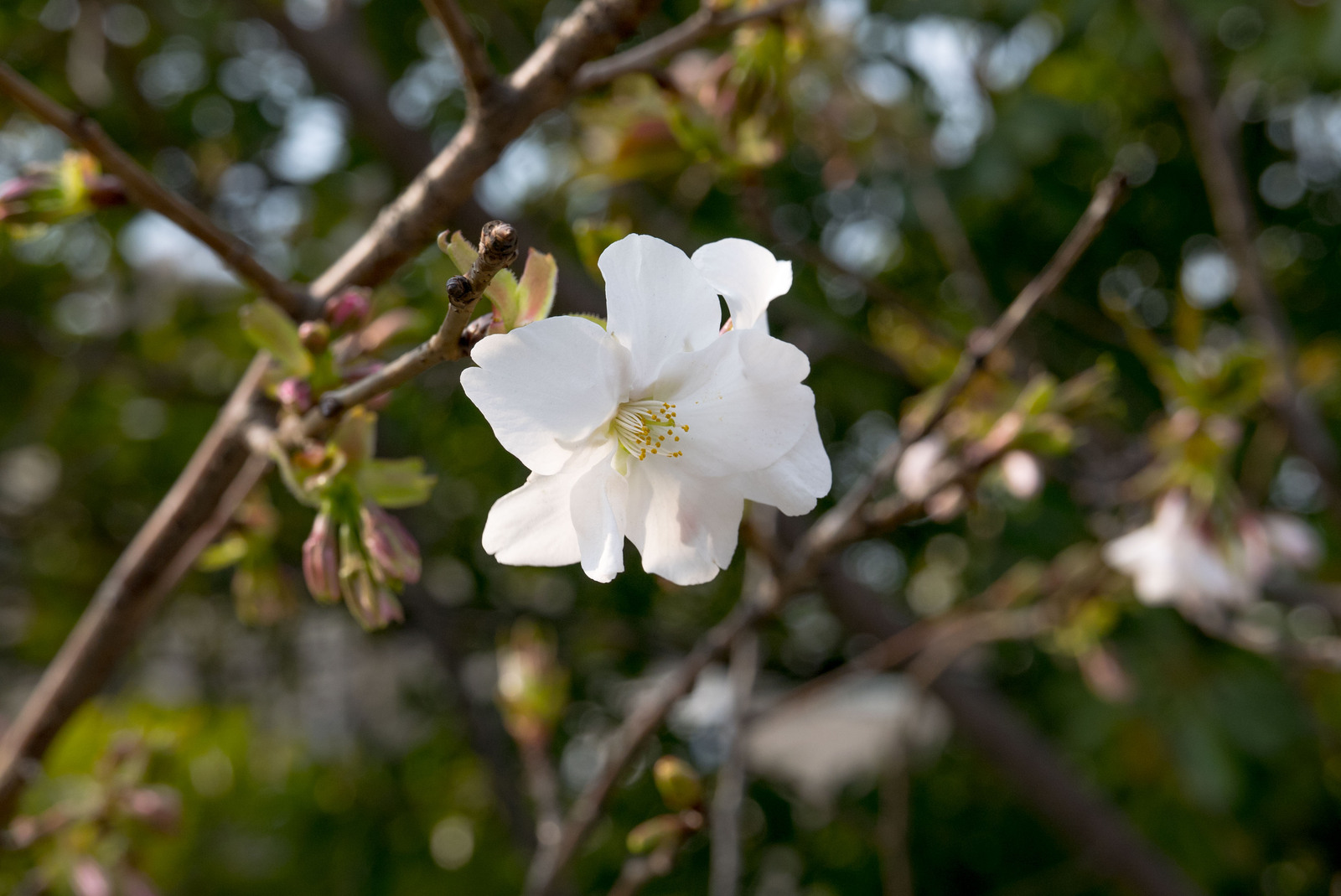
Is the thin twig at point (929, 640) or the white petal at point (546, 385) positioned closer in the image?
the white petal at point (546, 385)

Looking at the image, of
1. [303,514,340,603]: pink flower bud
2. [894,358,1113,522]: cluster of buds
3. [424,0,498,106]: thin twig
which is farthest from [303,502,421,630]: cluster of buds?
[894,358,1113,522]: cluster of buds

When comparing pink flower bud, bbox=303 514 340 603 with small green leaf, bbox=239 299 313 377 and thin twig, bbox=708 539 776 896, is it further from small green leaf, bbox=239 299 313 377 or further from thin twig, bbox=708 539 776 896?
thin twig, bbox=708 539 776 896

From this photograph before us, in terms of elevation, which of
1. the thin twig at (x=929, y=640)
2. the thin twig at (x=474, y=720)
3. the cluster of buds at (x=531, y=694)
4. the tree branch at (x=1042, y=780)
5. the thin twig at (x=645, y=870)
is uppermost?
the thin twig at (x=645, y=870)

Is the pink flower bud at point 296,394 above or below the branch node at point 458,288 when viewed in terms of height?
below

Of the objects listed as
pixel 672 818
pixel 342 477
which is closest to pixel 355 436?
pixel 342 477

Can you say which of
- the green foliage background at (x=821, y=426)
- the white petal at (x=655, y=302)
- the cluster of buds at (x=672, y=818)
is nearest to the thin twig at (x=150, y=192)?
the white petal at (x=655, y=302)

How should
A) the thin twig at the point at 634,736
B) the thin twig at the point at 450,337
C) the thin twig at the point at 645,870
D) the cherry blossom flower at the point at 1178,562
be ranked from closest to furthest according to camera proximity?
the thin twig at the point at 450,337
the thin twig at the point at 645,870
the thin twig at the point at 634,736
the cherry blossom flower at the point at 1178,562

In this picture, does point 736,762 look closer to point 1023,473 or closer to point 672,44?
point 1023,473

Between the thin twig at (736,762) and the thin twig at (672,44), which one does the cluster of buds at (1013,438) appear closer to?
the thin twig at (736,762)
